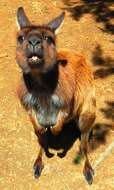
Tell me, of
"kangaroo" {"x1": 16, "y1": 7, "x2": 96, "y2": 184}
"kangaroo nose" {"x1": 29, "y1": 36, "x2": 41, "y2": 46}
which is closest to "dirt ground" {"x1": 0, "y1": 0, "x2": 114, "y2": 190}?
"kangaroo" {"x1": 16, "y1": 7, "x2": 96, "y2": 184}

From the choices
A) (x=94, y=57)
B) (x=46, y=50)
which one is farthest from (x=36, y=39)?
(x=94, y=57)

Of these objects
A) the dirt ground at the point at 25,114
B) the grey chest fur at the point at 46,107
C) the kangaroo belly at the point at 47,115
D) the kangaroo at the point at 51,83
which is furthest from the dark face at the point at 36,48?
the dirt ground at the point at 25,114

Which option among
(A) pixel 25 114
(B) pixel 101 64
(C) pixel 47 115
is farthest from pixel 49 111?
(B) pixel 101 64

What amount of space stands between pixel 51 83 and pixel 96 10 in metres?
4.42

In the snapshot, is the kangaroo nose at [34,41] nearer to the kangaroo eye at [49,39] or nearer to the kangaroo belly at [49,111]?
the kangaroo eye at [49,39]

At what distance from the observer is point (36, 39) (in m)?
6.18

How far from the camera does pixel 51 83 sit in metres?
6.70

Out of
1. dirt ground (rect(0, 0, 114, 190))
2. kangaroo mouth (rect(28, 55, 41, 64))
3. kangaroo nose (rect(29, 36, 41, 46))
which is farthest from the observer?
dirt ground (rect(0, 0, 114, 190))

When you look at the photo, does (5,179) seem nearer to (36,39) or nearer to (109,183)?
(109,183)

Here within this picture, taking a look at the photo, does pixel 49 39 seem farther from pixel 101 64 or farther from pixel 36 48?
pixel 101 64

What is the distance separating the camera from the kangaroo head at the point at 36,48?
6.21m

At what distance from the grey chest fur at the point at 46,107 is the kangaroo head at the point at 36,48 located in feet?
1.70

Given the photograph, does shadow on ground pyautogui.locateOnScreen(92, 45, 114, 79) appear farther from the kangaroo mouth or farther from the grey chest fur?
the kangaroo mouth

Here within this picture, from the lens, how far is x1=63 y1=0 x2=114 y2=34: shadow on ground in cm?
1041
